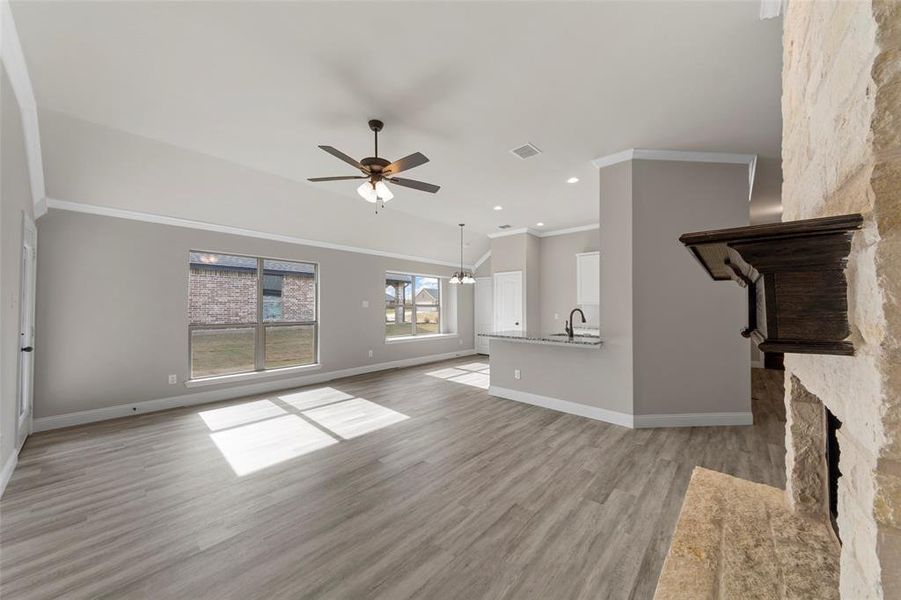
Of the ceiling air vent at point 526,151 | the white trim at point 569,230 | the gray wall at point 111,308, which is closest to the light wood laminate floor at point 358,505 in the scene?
the gray wall at point 111,308

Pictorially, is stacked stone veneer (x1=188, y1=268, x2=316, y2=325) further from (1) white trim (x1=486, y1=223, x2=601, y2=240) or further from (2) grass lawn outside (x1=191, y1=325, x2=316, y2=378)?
(1) white trim (x1=486, y1=223, x2=601, y2=240)

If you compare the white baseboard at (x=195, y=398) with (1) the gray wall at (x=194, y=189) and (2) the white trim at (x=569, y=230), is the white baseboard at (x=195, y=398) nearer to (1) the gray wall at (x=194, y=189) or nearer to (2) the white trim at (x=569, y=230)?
(1) the gray wall at (x=194, y=189)

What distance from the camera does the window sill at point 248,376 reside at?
4934 millimetres

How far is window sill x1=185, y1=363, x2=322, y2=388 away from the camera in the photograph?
16.2ft

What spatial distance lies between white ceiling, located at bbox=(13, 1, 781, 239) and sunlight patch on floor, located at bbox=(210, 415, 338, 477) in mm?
3011

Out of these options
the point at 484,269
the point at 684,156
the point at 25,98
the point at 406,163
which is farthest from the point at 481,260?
the point at 25,98

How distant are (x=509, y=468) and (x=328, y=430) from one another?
2066mm

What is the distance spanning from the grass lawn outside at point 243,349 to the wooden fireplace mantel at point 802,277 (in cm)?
612

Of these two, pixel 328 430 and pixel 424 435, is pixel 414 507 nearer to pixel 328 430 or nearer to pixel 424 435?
pixel 424 435

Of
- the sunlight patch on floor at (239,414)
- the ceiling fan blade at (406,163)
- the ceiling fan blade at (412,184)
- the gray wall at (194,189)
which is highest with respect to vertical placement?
the gray wall at (194,189)

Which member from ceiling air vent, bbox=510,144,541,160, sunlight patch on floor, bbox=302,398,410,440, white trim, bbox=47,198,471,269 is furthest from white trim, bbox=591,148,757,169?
white trim, bbox=47,198,471,269

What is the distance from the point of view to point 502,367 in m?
5.02

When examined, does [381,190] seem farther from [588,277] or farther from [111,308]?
[588,277]

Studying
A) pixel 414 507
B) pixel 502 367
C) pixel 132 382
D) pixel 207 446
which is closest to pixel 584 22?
pixel 414 507
